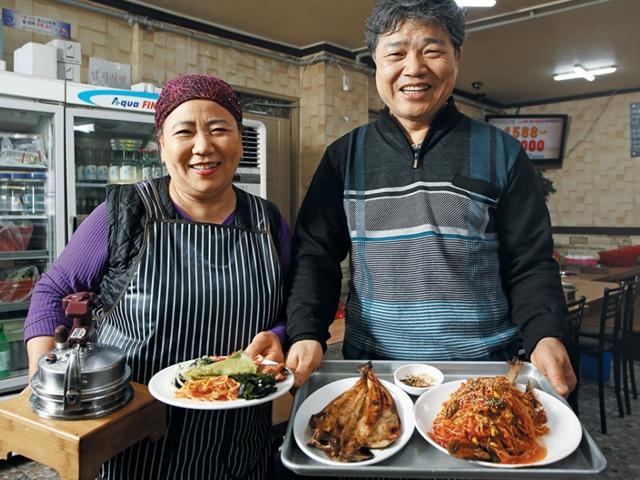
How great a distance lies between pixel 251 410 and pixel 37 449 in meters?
0.61

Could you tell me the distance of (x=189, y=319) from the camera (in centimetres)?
145

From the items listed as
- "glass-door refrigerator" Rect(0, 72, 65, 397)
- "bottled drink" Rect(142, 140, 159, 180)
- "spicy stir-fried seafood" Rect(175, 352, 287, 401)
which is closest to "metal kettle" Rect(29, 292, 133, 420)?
"spicy stir-fried seafood" Rect(175, 352, 287, 401)

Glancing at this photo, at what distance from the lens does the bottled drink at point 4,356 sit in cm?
335

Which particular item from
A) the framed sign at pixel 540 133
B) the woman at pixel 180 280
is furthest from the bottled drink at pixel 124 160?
the framed sign at pixel 540 133

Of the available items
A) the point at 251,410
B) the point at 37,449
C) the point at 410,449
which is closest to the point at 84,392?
the point at 37,449

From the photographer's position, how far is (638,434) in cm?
395

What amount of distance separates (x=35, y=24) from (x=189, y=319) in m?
3.36

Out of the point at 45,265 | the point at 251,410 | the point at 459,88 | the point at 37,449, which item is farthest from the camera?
the point at 459,88

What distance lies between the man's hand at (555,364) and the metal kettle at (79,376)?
1002 mm

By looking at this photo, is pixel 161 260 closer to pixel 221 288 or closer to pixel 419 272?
pixel 221 288

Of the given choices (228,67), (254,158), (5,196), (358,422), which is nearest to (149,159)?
(254,158)

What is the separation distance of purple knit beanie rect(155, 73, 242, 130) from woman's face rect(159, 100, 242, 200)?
1 centimetres

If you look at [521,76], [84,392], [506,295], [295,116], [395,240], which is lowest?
[84,392]

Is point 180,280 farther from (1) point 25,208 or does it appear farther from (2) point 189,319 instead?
(1) point 25,208
